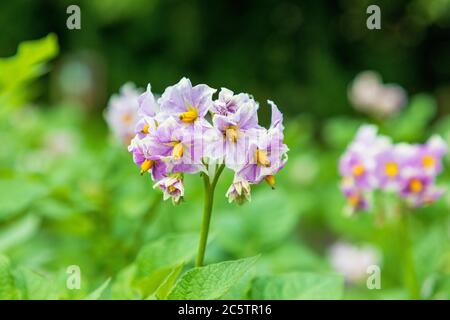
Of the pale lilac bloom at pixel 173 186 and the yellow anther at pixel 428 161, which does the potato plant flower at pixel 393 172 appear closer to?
the yellow anther at pixel 428 161

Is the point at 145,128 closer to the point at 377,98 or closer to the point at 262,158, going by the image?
the point at 262,158

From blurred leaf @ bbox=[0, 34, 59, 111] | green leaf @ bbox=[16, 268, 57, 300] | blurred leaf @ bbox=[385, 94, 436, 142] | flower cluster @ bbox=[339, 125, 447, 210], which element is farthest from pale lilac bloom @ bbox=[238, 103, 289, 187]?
blurred leaf @ bbox=[385, 94, 436, 142]

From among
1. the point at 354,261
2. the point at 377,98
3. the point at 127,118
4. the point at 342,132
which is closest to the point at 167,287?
the point at 127,118

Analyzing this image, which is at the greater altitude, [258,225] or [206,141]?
[206,141]

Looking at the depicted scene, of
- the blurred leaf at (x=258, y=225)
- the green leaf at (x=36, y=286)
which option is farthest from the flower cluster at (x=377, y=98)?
the green leaf at (x=36, y=286)

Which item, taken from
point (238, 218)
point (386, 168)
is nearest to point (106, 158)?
point (238, 218)

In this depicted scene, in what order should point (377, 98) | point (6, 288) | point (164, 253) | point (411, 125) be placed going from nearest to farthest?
point (6, 288)
point (164, 253)
point (411, 125)
point (377, 98)

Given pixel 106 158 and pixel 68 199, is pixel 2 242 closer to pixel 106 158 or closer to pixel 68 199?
pixel 68 199
